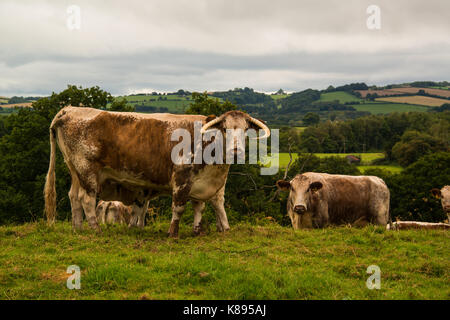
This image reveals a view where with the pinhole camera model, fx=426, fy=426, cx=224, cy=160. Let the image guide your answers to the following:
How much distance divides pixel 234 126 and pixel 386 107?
156m

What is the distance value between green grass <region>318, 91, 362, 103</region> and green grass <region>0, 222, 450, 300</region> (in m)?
177

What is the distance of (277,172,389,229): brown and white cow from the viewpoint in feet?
39.4

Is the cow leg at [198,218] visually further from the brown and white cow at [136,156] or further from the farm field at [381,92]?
the farm field at [381,92]

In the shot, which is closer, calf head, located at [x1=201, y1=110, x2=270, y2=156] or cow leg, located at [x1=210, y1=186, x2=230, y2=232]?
calf head, located at [x1=201, y1=110, x2=270, y2=156]

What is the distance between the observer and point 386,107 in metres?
153

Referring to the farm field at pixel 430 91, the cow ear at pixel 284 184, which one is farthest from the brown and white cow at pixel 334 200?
the farm field at pixel 430 91

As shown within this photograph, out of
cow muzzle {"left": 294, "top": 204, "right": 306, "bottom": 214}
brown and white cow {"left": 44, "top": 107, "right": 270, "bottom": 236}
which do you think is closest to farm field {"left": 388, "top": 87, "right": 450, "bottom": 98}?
cow muzzle {"left": 294, "top": 204, "right": 306, "bottom": 214}

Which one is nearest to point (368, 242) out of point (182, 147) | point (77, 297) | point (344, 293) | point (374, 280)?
point (374, 280)

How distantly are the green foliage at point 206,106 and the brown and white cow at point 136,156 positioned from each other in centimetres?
2083

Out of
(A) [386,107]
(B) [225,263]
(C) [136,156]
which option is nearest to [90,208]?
(C) [136,156]

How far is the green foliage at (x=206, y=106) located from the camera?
31.2m

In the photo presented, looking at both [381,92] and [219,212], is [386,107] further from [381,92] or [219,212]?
[219,212]

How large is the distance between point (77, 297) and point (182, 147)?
451 centimetres

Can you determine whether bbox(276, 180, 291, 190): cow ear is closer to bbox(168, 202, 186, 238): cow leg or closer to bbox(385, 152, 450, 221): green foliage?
bbox(168, 202, 186, 238): cow leg
